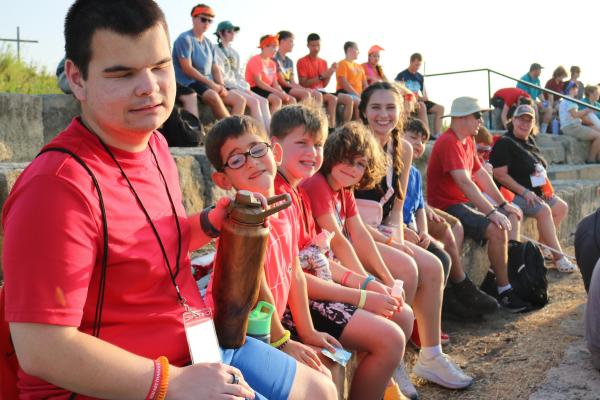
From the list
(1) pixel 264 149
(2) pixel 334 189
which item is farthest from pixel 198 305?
(2) pixel 334 189

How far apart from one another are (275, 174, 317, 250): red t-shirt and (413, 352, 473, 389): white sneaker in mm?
1100

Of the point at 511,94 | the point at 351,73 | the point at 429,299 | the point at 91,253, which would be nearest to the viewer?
the point at 91,253

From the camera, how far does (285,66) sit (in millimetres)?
7219

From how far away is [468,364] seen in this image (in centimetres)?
320

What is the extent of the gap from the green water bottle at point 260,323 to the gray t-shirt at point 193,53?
3923mm

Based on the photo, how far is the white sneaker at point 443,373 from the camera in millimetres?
2812

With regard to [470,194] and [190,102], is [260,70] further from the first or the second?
[470,194]

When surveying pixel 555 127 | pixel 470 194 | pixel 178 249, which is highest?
pixel 555 127

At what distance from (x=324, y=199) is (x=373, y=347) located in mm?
784

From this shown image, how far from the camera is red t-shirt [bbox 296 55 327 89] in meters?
7.49

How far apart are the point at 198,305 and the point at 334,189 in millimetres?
1475

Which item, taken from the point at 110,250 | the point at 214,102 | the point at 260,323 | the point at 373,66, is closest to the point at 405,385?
the point at 260,323

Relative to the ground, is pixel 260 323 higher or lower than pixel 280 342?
higher

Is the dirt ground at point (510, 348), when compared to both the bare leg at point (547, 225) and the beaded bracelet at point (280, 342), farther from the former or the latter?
the beaded bracelet at point (280, 342)
